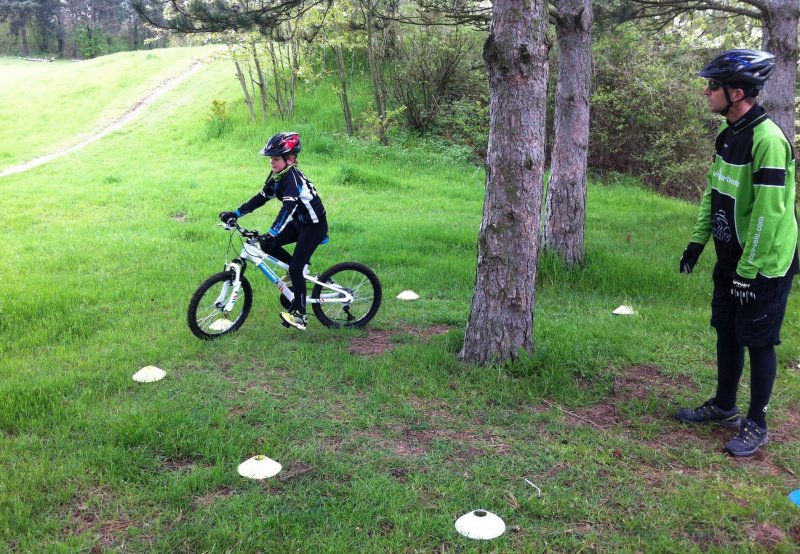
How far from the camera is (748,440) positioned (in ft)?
12.3

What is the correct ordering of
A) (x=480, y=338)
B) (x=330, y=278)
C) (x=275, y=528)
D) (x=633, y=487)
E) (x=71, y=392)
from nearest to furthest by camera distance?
1. (x=275, y=528)
2. (x=633, y=487)
3. (x=71, y=392)
4. (x=480, y=338)
5. (x=330, y=278)

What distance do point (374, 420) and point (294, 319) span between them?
1725 mm

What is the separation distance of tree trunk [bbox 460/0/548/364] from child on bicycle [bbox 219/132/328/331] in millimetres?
1640

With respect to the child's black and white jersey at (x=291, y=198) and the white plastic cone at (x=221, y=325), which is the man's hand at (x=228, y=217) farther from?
the white plastic cone at (x=221, y=325)

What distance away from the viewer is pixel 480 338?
15.7ft

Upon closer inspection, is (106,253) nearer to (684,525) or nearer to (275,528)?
(275,528)

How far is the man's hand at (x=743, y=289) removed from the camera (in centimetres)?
354

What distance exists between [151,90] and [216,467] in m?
26.4

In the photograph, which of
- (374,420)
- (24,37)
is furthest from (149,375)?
(24,37)

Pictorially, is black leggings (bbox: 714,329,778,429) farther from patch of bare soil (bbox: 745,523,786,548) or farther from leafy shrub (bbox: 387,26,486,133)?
leafy shrub (bbox: 387,26,486,133)

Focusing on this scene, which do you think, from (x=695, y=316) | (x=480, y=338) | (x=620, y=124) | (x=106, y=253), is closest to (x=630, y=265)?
(x=695, y=316)

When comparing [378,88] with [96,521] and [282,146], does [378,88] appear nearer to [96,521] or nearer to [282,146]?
[282,146]

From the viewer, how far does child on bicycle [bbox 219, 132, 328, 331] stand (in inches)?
212

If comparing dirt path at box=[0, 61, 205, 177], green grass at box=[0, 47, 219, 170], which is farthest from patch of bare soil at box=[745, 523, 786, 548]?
green grass at box=[0, 47, 219, 170]
